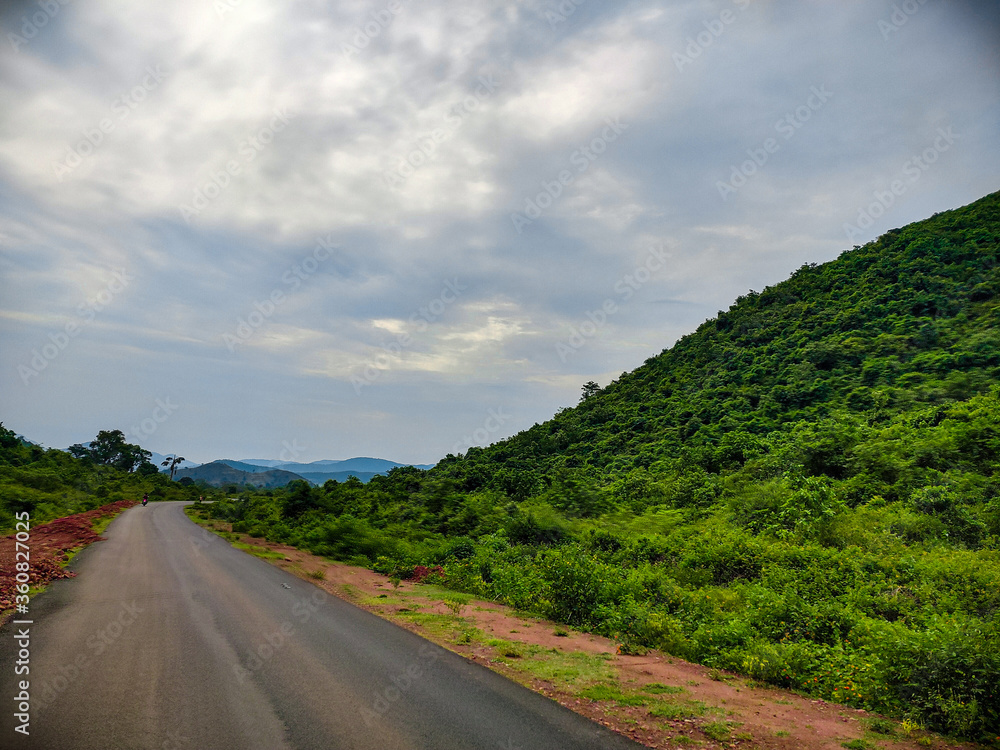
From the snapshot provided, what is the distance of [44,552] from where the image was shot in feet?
64.7

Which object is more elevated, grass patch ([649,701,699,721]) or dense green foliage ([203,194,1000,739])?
dense green foliage ([203,194,1000,739])

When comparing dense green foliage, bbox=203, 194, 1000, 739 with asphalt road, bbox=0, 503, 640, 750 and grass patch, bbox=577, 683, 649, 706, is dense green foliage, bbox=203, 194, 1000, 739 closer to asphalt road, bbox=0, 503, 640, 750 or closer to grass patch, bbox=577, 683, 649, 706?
grass patch, bbox=577, 683, 649, 706

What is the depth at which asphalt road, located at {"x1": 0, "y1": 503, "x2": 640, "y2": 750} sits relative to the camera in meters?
6.57

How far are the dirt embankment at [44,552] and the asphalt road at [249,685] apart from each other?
3.03ft

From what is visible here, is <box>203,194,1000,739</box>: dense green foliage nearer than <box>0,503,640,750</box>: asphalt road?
No

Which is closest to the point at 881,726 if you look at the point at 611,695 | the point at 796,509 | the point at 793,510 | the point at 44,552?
the point at 611,695

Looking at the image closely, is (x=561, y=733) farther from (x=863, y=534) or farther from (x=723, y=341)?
(x=723, y=341)

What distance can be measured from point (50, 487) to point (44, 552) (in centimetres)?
4179

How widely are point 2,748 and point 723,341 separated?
72.7 m

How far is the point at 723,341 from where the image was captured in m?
67.6

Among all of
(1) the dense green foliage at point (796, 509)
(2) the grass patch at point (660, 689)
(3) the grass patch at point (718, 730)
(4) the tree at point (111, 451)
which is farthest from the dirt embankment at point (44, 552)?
(4) the tree at point (111, 451)

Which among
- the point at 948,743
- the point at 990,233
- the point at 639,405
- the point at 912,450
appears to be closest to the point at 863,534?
the point at 912,450

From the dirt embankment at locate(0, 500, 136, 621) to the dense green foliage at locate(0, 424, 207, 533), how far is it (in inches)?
173

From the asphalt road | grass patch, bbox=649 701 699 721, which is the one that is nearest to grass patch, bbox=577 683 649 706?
grass patch, bbox=649 701 699 721
